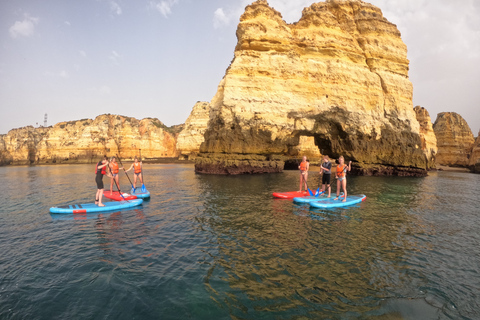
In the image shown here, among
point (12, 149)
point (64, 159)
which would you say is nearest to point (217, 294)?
point (64, 159)

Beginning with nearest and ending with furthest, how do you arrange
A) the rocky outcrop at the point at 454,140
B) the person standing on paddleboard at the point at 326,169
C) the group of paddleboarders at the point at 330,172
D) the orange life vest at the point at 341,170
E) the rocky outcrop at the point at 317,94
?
the group of paddleboarders at the point at 330,172
the orange life vest at the point at 341,170
the person standing on paddleboard at the point at 326,169
the rocky outcrop at the point at 317,94
the rocky outcrop at the point at 454,140

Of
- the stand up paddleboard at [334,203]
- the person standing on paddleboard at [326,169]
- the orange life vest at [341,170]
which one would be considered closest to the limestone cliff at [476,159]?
the stand up paddleboard at [334,203]

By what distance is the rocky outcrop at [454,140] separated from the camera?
54.4 metres

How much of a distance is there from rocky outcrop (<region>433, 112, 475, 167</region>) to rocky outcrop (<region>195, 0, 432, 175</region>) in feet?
112

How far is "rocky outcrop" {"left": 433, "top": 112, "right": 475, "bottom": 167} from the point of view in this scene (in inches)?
2143

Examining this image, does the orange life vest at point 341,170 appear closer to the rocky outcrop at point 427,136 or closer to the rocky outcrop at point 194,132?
the rocky outcrop at point 427,136

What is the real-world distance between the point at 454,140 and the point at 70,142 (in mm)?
102111

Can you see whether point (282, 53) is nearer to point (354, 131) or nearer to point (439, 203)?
point (354, 131)

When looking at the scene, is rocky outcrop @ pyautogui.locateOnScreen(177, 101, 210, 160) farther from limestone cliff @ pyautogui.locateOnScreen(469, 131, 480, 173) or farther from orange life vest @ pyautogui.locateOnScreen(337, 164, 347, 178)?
limestone cliff @ pyautogui.locateOnScreen(469, 131, 480, 173)

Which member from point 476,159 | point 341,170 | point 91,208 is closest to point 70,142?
point 91,208

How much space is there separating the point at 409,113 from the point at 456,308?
114 feet

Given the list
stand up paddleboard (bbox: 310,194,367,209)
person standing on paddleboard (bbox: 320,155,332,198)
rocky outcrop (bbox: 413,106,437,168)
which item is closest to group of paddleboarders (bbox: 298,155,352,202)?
person standing on paddleboard (bbox: 320,155,332,198)

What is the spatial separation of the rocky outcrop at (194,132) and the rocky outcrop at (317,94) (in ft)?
117

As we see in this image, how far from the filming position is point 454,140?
5481 cm
